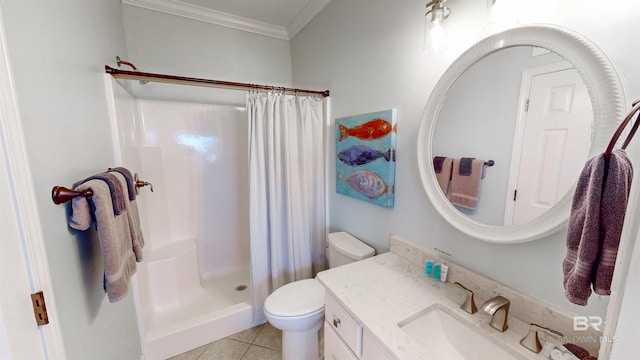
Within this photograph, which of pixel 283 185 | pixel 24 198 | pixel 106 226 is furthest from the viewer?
pixel 283 185

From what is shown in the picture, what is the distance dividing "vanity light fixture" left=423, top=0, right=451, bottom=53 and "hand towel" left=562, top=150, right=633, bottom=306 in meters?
0.82

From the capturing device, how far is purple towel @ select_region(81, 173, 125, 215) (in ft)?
2.96

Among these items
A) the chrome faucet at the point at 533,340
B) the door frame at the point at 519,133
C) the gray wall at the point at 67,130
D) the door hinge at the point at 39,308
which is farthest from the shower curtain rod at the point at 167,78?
the chrome faucet at the point at 533,340

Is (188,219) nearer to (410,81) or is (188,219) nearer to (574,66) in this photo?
(410,81)

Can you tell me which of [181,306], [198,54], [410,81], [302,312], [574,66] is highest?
[198,54]

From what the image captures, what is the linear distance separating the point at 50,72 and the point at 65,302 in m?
0.73

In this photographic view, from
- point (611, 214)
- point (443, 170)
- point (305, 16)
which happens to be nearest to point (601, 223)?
point (611, 214)

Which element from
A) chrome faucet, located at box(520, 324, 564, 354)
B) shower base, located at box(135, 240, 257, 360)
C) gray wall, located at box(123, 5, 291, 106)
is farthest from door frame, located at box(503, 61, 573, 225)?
gray wall, located at box(123, 5, 291, 106)

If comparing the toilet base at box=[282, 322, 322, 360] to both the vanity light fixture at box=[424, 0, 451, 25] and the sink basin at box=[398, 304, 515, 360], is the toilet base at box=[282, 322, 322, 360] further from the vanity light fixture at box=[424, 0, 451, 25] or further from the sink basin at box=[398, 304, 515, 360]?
the vanity light fixture at box=[424, 0, 451, 25]

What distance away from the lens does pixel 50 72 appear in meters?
0.75

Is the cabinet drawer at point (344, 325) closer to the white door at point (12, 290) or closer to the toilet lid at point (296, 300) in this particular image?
the toilet lid at point (296, 300)

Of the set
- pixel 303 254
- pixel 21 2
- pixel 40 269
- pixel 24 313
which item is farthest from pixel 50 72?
pixel 303 254

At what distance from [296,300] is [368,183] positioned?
0.87 m

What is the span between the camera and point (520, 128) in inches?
33.2
